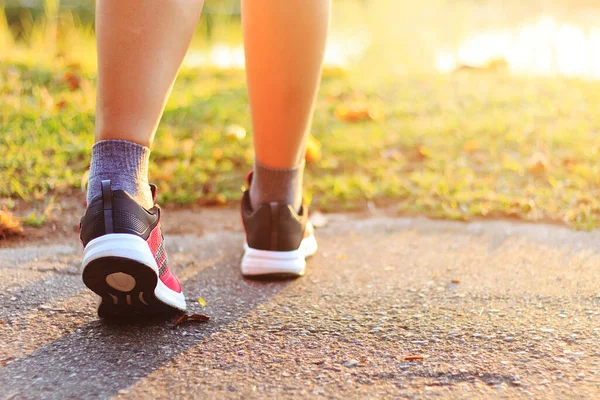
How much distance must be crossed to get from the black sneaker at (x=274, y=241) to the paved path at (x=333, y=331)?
0.05 metres

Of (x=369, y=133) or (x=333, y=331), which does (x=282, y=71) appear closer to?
(x=333, y=331)

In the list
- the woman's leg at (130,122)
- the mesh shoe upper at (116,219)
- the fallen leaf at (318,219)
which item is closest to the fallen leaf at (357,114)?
the fallen leaf at (318,219)

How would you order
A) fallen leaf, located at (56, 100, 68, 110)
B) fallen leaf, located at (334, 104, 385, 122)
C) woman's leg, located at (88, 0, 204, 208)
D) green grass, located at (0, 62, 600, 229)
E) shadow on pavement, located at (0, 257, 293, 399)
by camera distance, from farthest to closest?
1. fallen leaf, located at (334, 104, 385, 122)
2. fallen leaf, located at (56, 100, 68, 110)
3. green grass, located at (0, 62, 600, 229)
4. woman's leg, located at (88, 0, 204, 208)
5. shadow on pavement, located at (0, 257, 293, 399)

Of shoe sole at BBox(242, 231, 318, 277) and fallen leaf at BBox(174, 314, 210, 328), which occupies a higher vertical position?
shoe sole at BBox(242, 231, 318, 277)

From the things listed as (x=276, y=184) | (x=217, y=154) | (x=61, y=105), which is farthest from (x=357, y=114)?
(x=276, y=184)

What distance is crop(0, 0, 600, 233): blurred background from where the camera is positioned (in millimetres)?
2346

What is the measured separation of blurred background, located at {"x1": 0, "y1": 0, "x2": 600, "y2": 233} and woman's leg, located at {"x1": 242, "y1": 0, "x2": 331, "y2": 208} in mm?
838

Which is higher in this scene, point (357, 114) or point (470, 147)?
point (357, 114)

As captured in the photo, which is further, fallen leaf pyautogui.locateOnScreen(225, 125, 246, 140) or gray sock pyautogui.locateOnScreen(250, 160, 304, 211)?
fallen leaf pyautogui.locateOnScreen(225, 125, 246, 140)

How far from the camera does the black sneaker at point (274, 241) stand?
156 cm

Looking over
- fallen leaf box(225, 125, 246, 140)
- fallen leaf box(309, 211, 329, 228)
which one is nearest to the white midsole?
fallen leaf box(309, 211, 329, 228)

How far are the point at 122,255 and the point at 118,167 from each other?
0.19 m

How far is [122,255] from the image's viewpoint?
1076 millimetres

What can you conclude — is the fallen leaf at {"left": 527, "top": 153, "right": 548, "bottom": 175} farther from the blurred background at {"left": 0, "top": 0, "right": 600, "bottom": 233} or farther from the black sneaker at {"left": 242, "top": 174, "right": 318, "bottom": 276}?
the black sneaker at {"left": 242, "top": 174, "right": 318, "bottom": 276}
